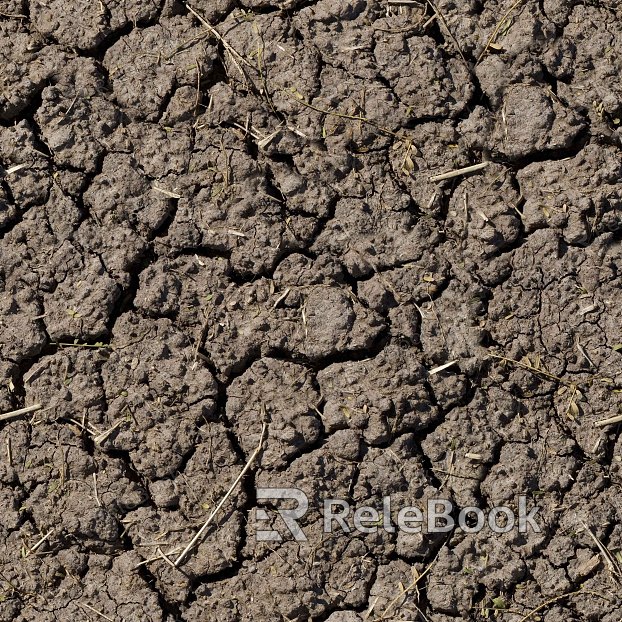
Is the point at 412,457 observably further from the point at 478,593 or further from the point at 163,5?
the point at 163,5

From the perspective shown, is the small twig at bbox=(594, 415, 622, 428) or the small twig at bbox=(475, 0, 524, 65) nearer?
the small twig at bbox=(594, 415, 622, 428)

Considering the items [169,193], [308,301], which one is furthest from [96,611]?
[169,193]

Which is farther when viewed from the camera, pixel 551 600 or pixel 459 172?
pixel 459 172

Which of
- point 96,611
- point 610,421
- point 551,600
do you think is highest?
point 610,421

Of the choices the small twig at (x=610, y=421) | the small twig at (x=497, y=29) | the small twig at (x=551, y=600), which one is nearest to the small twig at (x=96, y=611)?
the small twig at (x=551, y=600)

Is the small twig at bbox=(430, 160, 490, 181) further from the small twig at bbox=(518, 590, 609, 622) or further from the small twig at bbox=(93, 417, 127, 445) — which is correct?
the small twig at bbox=(518, 590, 609, 622)

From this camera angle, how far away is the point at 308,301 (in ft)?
9.23

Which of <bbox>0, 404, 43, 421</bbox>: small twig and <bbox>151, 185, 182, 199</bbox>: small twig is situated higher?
<bbox>151, 185, 182, 199</bbox>: small twig

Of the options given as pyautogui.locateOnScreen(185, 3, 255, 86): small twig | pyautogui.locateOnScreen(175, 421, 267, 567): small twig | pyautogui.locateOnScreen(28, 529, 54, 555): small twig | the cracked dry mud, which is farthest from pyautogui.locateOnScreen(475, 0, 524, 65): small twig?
pyautogui.locateOnScreen(28, 529, 54, 555): small twig

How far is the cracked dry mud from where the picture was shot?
2.77m

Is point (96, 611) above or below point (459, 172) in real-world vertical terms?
below

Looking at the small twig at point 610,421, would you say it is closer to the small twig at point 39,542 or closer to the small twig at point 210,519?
the small twig at point 210,519

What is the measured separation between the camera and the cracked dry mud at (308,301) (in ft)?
9.08

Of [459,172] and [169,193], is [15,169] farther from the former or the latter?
[459,172]
